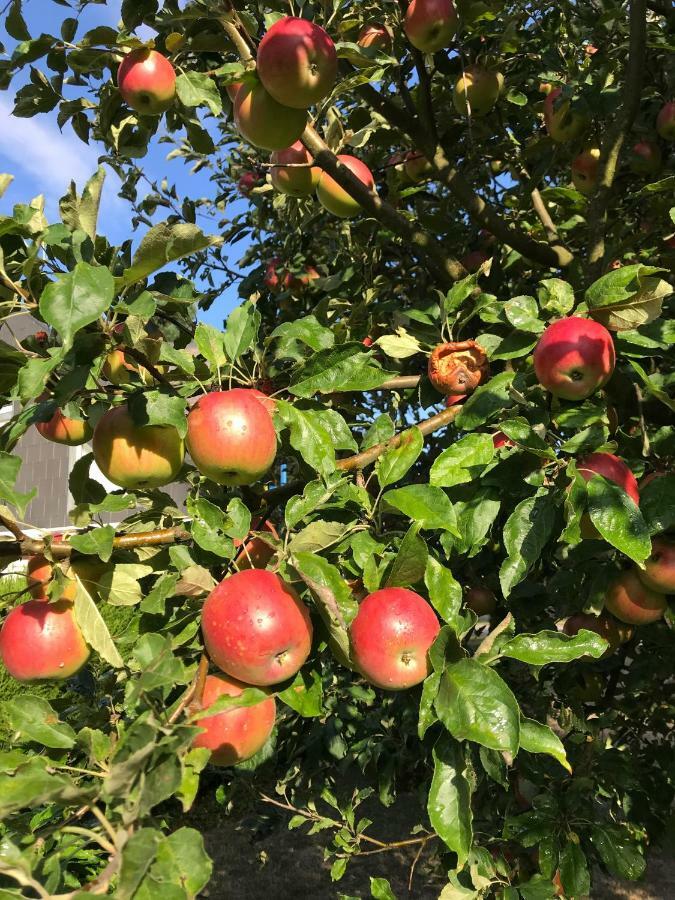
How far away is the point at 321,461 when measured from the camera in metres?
1.41

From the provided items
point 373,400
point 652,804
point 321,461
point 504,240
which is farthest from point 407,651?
point 373,400

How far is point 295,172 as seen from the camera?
2271 millimetres

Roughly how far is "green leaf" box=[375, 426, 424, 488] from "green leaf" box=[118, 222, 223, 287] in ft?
1.85

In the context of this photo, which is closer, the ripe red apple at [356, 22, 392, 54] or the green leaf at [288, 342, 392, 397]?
the green leaf at [288, 342, 392, 397]

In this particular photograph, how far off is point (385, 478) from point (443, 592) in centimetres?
30

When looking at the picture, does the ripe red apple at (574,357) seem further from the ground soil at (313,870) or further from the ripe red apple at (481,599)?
the ground soil at (313,870)

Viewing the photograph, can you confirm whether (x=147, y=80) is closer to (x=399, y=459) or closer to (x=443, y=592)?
(x=399, y=459)

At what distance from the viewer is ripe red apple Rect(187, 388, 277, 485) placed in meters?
1.41

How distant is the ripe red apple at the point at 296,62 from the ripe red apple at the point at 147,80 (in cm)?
32

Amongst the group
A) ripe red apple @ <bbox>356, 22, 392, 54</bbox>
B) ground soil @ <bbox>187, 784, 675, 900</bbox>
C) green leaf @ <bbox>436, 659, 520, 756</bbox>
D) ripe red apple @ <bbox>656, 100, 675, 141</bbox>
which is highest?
ripe red apple @ <bbox>356, 22, 392, 54</bbox>

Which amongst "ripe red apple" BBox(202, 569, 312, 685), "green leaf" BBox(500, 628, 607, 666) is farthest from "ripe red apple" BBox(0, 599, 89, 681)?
"green leaf" BBox(500, 628, 607, 666)

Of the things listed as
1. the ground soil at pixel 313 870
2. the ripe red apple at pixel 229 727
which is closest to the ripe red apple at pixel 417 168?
the ripe red apple at pixel 229 727

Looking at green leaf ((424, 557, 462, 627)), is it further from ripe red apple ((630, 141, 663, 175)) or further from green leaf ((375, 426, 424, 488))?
ripe red apple ((630, 141, 663, 175))

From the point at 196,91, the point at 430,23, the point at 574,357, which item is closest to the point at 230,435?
the point at 574,357
